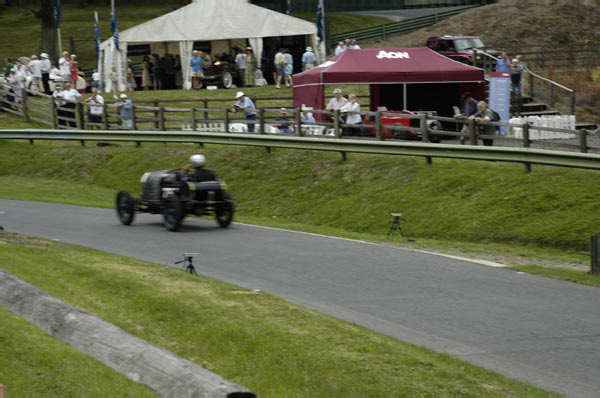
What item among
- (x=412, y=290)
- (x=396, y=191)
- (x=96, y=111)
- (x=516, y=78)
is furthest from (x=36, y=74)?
(x=412, y=290)

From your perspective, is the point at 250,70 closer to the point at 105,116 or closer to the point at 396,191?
the point at 105,116

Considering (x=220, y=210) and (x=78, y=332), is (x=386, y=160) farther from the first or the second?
(x=78, y=332)

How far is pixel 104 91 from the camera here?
1661 inches

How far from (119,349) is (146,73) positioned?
40.4 meters

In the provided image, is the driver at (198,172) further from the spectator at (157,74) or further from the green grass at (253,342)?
the spectator at (157,74)

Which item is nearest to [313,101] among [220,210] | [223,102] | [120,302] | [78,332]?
[223,102]

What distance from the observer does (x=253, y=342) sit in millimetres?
7945

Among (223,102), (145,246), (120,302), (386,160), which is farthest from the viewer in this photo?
(223,102)

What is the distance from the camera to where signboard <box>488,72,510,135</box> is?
27312 millimetres

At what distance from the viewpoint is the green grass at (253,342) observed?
694 centimetres

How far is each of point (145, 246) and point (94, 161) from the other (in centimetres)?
1383

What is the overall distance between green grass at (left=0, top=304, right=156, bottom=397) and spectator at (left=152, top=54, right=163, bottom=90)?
3666 cm

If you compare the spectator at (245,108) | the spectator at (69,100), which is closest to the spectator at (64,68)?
the spectator at (69,100)

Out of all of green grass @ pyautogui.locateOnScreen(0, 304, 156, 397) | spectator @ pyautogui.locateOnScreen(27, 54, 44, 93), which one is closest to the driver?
green grass @ pyautogui.locateOnScreen(0, 304, 156, 397)
